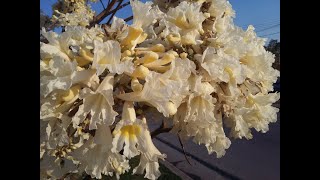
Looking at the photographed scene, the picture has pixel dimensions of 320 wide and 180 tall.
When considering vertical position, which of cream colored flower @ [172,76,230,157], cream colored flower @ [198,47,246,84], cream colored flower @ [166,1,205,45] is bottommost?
cream colored flower @ [172,76,230,157]

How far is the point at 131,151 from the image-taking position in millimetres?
918

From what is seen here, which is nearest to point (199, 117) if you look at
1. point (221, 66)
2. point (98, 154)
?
point (221, 66)

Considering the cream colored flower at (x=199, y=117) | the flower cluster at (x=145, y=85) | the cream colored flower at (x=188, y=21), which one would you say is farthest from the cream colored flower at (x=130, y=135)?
the cream colored flower at (x=188, y=21)

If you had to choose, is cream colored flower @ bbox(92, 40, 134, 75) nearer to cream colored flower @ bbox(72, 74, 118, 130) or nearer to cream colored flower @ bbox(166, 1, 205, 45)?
cream colored flower @ bbox(72, 74, 118, 130)

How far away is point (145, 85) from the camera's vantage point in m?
0.90

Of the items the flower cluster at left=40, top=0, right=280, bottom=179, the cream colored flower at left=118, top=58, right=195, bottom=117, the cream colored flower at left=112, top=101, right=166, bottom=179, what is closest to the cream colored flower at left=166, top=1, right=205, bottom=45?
the flower cluster at left=40, top=0, right=280, bottom=179

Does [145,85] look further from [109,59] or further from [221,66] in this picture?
[221,66]

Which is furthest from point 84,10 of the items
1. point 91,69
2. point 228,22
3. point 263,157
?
point 263,157

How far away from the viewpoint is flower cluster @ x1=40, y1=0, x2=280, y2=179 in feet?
2.96

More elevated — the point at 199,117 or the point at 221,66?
the point at 221,66

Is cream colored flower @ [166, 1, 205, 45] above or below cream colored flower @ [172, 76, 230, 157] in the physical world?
above

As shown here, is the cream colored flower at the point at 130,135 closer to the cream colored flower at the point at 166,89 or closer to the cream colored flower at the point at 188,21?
the cream colored flower at the point at 166,89

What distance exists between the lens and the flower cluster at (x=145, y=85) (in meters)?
0.90
